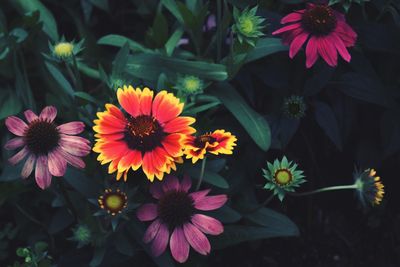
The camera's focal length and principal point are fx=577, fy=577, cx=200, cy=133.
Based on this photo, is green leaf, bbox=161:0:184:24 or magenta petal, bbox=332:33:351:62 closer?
magenta petal, bbox=332:33:351:62

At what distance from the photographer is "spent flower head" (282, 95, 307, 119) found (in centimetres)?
137

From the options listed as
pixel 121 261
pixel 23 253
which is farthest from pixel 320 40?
pixel 23 253

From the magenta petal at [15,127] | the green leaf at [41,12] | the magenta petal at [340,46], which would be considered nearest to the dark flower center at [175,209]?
the magenta petal at [15,127]

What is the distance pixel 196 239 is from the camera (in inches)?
44.3

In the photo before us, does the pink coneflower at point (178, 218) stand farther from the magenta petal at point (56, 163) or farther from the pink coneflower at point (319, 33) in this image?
the pink coneflower at point (319, 33)

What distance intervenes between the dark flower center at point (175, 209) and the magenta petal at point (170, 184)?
0.07 ft

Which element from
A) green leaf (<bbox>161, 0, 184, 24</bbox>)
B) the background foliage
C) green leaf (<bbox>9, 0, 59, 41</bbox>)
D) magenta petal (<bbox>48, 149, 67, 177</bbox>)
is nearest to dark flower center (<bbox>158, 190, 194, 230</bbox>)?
the background foliage

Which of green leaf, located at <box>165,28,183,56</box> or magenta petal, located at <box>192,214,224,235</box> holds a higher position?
green leaf, located at <box>165,28,183,56</box>

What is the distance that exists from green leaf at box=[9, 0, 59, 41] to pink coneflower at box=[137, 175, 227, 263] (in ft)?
2.30

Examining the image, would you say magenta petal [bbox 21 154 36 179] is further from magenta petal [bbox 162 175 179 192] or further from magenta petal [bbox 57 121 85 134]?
magenta petal [bbox 162 175 179 192]

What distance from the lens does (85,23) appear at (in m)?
1.90

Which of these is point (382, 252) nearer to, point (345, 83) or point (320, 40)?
point (345, 83)

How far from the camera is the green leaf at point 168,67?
51.6 inches

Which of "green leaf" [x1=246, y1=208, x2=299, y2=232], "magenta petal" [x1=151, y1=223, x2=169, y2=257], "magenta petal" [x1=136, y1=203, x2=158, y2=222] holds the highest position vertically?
"magenta petal" [x1=136, y1=203, x2=158, y2=222]
